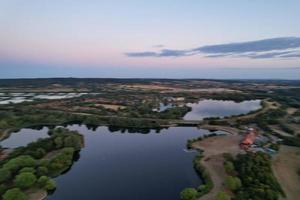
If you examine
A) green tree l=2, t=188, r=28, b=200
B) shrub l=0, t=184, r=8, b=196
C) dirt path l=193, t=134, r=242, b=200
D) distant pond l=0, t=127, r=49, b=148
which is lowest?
distant pond l=0, t=127, r=49, b=148

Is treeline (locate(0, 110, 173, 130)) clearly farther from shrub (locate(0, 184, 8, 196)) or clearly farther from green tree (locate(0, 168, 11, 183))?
shrub (locate(0, 184, 8, 196))

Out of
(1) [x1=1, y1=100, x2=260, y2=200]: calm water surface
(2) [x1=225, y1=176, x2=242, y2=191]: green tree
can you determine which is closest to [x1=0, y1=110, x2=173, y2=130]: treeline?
(1) [x1=1, y1=100, x2=260, y2=200]: calm water surface

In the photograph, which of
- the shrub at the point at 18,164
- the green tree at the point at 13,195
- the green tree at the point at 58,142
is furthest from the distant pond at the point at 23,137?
the green tree at the point at 13,195

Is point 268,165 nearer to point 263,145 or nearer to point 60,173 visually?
point 263,145

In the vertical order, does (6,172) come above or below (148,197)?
above

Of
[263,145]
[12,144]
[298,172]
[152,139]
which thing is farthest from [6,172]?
[263,145]

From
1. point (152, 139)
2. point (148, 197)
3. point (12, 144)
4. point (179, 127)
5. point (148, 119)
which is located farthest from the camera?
point (148, 119)

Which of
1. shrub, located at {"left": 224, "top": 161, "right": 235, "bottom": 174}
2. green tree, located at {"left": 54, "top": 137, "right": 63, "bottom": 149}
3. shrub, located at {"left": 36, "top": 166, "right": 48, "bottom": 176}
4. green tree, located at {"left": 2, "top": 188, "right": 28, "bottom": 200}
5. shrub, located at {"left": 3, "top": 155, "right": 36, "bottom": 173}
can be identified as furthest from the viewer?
green tree, located at {"left": 54, "top": 137, "right": 63, "bottom": 149}

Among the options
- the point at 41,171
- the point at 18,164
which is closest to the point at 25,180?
the point at 41,171
